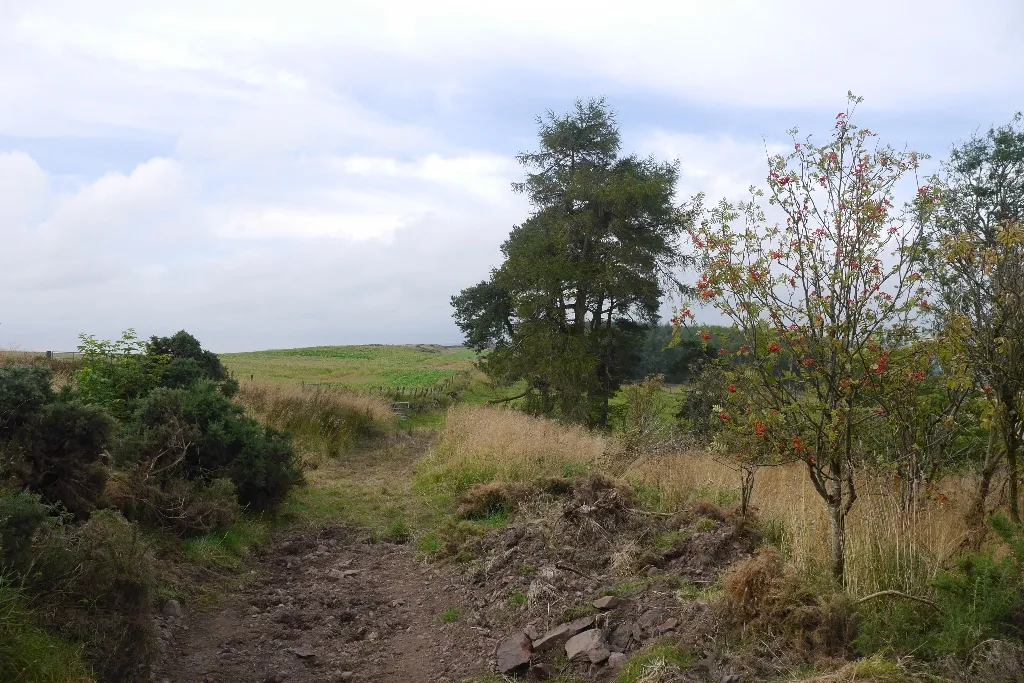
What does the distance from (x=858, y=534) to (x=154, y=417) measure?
314 inches

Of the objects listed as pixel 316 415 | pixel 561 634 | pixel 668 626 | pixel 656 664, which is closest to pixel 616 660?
pixel 668 626

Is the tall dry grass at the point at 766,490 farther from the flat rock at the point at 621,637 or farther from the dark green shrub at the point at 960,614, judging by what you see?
the flat rock at the point at 621,637

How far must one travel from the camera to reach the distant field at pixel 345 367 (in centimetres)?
3720

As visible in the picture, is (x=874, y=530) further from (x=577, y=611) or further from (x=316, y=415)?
(x=316, y=415)

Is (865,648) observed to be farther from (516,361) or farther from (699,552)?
(516,361)

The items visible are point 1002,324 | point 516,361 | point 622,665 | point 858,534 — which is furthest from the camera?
point 516,361

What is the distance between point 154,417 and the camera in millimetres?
9297

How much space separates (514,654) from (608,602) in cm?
86

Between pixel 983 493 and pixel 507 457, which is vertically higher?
pixel 983 493

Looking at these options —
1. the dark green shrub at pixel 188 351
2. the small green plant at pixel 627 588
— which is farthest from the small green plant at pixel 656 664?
the dark green shrub at pixel 188 351

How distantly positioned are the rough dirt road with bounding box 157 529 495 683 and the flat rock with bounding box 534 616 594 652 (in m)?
0.51

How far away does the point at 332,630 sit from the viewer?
6.79m

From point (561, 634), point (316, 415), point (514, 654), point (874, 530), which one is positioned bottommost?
point (514, 654)

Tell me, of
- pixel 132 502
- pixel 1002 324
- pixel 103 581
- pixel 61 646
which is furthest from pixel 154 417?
pixel 1002 324
